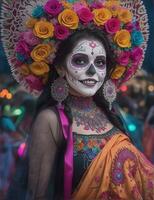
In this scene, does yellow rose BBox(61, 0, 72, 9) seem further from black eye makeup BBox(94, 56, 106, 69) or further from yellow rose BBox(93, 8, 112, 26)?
black eye makeup BBox(94, 56, 106, 69)

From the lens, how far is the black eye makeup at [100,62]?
294 centimetres

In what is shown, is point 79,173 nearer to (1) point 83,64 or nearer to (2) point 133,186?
(2) point 133,186

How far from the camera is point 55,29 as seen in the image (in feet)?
9.43

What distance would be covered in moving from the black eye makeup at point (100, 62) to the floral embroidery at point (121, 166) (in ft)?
1.39

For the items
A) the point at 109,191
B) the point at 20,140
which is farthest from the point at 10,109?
the point at 109,191

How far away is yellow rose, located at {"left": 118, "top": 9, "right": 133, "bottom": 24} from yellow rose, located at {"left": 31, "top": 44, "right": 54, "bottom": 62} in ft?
1.26

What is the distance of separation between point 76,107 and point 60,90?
13 cm

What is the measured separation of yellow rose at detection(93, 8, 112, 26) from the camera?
2.90m

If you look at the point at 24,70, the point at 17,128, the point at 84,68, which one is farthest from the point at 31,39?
the point at 17,128

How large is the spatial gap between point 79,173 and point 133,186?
0.86 feet

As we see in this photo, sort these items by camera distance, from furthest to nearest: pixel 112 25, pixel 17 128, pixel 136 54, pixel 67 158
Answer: pixel 17 128 → pixel 136 54 → pixel 112 25 → pixel 67 158

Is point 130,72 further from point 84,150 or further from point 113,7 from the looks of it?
point 84,150

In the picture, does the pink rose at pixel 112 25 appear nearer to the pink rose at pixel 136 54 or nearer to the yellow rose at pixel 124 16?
the yellow rose at pixel 124 16

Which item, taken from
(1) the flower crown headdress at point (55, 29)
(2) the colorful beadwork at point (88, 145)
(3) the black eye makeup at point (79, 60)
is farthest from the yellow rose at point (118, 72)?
(2) the colorful beadwork at point (88, 145)
